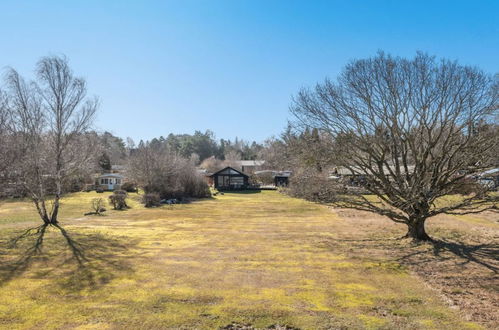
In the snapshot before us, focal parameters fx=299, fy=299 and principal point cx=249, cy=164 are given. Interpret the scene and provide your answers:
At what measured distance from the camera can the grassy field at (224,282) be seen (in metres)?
5.04

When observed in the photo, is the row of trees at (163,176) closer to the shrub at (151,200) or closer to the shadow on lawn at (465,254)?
the shrub at (151,200)

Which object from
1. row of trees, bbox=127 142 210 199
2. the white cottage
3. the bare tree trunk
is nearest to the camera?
the bare tree trunk

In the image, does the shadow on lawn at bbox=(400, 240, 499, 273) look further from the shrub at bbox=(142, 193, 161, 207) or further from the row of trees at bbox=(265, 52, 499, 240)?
the shrub at bbox=(142, 193, 161, 207)

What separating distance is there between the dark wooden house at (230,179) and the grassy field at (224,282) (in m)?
33.5

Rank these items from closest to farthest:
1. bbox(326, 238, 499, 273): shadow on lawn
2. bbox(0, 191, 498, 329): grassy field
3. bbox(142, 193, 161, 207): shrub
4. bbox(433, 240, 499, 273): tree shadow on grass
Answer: bbox(0, 191, 498, 329): grassy field
bbox(433, 240, 499, 273): tree shadow on grass
bbox(326, 238, 499, 273): shadow on lawn
bbox(142, 193, 161, 207): shrub

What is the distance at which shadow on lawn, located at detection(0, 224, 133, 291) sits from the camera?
7.09 metres

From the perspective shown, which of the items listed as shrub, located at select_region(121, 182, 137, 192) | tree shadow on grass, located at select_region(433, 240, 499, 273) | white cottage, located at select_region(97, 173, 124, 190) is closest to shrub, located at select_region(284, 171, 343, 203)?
tree shadow on grass, located at select_region(433, 240, 499, 273)

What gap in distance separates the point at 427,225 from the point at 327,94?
8836 mm

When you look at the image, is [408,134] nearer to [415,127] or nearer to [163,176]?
[415,127]

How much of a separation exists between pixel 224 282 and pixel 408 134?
7915 mm

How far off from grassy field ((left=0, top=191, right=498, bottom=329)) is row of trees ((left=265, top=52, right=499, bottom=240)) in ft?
5.99

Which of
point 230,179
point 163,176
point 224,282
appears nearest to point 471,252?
point 224,282

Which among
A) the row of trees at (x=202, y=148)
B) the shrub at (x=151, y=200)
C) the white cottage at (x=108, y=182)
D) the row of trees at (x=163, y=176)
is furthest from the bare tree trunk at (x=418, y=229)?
the row of trees at (x=202, y=148)

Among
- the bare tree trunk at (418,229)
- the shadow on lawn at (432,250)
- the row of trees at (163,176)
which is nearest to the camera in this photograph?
the shadow on lawn at (432,250)
